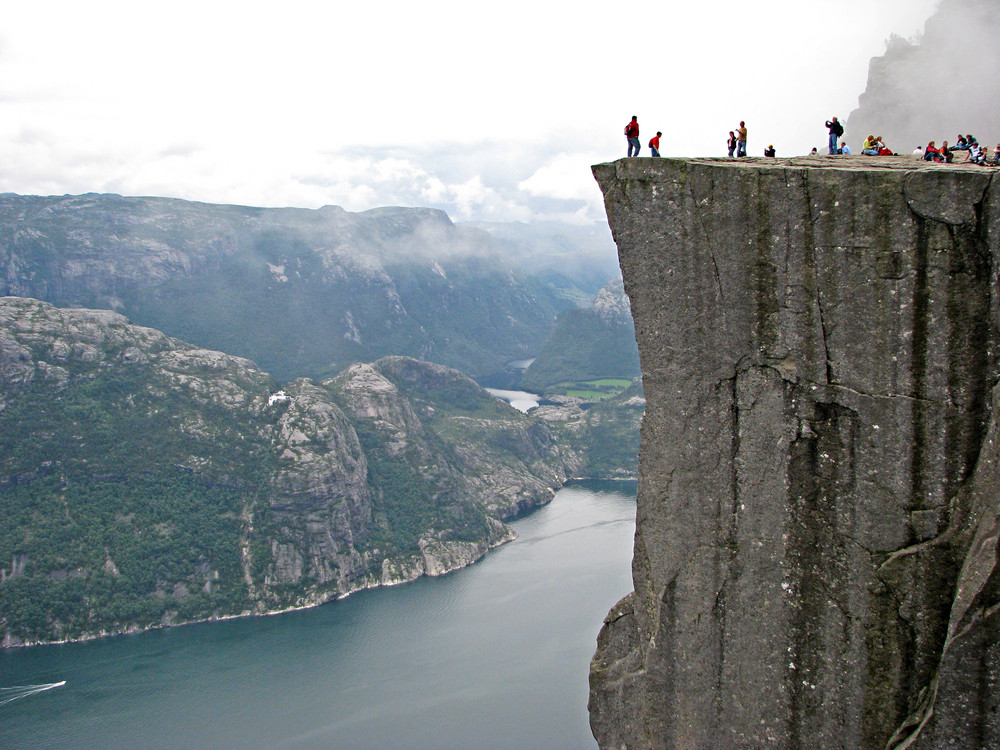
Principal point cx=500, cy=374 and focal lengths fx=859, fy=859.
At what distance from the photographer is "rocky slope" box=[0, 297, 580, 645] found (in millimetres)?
125625

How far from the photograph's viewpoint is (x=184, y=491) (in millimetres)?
143500

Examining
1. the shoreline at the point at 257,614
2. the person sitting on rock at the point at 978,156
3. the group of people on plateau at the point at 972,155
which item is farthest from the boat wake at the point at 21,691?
the person sitting on rock at the point at 978,156

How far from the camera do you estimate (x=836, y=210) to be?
1452cm

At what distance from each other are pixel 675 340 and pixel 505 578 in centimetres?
12219

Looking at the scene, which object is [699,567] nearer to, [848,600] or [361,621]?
[848,600]

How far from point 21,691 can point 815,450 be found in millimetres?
110083

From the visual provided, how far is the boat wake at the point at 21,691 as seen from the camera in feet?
319

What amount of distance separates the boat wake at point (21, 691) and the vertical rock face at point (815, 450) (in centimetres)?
10309

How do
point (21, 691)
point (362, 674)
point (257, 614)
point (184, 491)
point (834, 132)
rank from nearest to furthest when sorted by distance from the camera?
point (834, 132), point (21, 691), point (362, 674), point (257, 614), point (184, 491)

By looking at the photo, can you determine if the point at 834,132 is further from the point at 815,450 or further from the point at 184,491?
the point at 184,491

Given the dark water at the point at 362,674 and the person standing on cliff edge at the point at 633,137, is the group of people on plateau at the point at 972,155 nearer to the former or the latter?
the person standing on cliff edge at the point at 633,137

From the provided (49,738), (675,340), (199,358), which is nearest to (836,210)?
(675,340)

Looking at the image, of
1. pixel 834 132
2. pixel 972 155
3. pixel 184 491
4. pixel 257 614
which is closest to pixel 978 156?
pixel 972 155

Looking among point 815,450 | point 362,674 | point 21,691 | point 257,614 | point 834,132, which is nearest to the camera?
point 815,450
